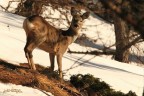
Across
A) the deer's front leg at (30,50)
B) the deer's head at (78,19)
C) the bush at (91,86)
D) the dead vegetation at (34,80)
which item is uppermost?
the deer's head at (78,19)

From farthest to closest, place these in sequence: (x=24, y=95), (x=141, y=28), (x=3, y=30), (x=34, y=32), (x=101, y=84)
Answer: (x=3, y=30) < (x=101, y=84) < (x=34, y=32) < (x=24, y=95) < (x=141, y=28)

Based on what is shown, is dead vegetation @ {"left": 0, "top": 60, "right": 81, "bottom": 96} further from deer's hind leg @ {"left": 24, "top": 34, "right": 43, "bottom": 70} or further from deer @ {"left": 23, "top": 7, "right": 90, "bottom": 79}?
deer @ {"left": 23, "top": 7, "right": 90, "bottom": 79}

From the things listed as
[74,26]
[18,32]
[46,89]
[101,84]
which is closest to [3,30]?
[18,32]

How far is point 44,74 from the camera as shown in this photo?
27.7 ft

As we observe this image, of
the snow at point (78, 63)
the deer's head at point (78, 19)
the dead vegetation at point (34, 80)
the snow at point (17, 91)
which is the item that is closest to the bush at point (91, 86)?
the dead vegetation at point (34, 80)

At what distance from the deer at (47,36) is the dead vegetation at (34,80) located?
1.04 feet

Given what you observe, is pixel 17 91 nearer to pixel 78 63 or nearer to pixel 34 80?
pixel 34 80

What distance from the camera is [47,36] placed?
28.6ft

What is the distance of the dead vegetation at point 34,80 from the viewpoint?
719 cm

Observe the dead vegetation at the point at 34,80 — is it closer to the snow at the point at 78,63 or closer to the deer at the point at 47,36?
the deer at the point at 47,36

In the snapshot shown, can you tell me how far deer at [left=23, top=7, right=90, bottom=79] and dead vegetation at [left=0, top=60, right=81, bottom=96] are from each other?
1.04ft

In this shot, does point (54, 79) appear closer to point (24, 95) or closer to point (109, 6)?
point (24, 95)

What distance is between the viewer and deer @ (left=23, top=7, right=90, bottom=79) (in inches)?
326

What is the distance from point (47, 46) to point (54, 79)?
0.70m
